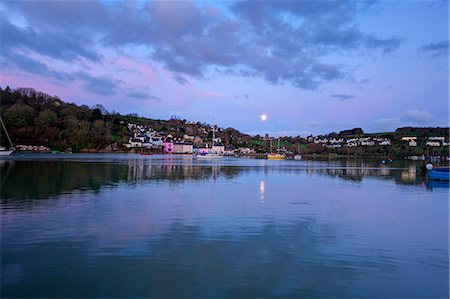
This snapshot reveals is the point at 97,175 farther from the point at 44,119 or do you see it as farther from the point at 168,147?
the point at 168,147

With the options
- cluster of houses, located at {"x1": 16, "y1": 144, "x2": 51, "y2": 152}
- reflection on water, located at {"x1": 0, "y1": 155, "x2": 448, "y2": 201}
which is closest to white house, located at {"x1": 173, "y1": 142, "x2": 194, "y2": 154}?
cluster of houses, located at {"x1": 16, "y1": 144, "x2": 51, "y2": 152}

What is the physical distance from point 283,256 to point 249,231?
2776 millimetres

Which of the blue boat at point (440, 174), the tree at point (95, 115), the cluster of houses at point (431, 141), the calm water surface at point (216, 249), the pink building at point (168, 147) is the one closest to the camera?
the calm water surface at point (216, 249)

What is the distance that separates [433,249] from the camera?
1034 centimetres

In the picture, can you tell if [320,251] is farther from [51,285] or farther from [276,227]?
[51,285]

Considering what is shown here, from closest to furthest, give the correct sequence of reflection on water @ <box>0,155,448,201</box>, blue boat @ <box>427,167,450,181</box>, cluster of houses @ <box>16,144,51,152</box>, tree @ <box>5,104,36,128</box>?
reflection on water @ <box>0,155,448,201</box>
blue boat @ <box>427,167,450,181</box>
cluster of houses @ <box>16,144,51,152</box>
tree @ <box>5,104,36,128</box>

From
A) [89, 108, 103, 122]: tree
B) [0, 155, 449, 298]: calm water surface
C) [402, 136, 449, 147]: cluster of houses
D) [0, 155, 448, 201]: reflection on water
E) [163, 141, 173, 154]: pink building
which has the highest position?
[89, 108, 103, 122]: tree

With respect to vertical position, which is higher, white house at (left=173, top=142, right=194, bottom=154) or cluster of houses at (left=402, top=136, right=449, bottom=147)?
cluster of houses at (left=402, top=136, right=449, bottom=147)

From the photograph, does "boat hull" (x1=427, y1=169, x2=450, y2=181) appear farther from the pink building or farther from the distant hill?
the pink building

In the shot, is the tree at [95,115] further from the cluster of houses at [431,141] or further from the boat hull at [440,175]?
the boat hull at [440,175]

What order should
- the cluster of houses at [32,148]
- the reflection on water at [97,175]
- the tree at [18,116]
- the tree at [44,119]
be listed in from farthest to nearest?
the tree at [44,119]
the tree at [18,116]
the cluster of houses at [32,148]
the reflection on water at [97,175]

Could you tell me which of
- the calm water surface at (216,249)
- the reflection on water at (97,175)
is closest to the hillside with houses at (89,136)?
the reflection on water at (97,175)

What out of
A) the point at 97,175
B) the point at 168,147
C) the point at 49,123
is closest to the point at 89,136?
the point at 49,123

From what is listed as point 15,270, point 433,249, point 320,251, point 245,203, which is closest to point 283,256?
point 320,251
